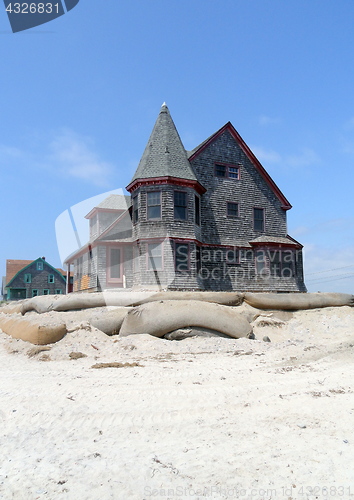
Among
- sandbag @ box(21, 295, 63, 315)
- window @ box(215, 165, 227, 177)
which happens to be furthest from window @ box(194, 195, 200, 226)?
sandbag @ box(21, 295, 63, 315)

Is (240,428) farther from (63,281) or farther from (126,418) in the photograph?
(63,281)

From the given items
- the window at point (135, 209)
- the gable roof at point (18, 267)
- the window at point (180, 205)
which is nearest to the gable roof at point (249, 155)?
the window at point (180, 205)

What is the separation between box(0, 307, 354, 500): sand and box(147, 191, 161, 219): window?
1140 centimetres

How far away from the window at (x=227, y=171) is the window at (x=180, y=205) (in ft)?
Answer: 10.8

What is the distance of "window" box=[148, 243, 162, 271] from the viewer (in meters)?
18.2

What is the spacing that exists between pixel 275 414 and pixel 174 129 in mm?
18789

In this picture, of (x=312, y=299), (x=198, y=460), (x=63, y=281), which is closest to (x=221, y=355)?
(x=198, y=460)

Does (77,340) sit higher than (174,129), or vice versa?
(174,129)

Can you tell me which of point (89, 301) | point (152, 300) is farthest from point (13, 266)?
point (152, 300)

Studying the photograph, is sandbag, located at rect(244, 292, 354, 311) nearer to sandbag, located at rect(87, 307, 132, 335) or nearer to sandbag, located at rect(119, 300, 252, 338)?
sandbag, located at rect(119, 300, 252, 338)

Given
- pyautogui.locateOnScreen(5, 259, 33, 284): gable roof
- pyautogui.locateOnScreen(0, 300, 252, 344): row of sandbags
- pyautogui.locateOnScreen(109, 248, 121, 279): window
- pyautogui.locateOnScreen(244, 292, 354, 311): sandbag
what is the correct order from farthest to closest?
pyautogui.locateOnScreen(5, 259, 33, 284): gable roof < pyautogui.locateOnScreen(109, 248, 121, 279): window < pyautogui.locateOnScreen(244, 292, 354, 311): sandbag < pyautogui.locateOnScreen(0, 300, 252, 344): row of sandbags

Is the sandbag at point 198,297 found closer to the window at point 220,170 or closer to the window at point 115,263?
the window at point 115,263

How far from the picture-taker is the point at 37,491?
289cm

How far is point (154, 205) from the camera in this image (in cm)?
1862
